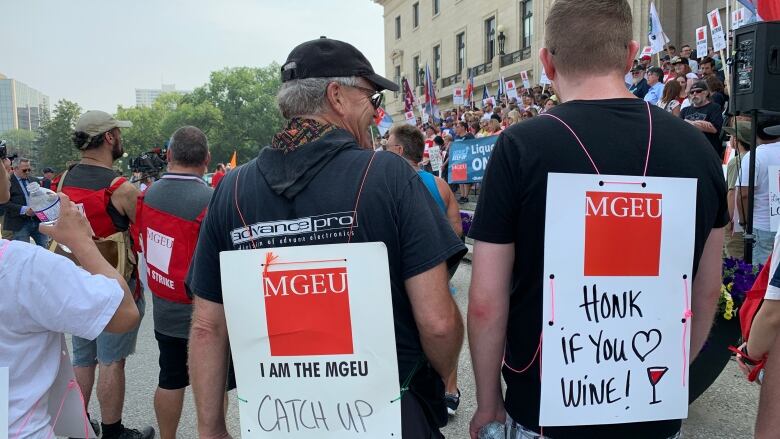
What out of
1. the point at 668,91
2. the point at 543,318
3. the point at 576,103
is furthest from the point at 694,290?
the point at 668,91

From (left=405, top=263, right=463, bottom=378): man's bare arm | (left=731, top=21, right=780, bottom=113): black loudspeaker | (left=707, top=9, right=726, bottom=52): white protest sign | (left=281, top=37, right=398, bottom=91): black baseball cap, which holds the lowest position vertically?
(left=405, top=263, right=463, bottom=378): man's bare arm

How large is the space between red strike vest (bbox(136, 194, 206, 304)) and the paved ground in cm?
112

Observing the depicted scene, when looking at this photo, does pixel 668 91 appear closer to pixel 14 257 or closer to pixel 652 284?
pixel 652 284

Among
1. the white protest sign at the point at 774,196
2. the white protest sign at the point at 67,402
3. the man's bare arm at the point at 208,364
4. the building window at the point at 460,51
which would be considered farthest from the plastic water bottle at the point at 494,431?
the building window at the point at 460,51

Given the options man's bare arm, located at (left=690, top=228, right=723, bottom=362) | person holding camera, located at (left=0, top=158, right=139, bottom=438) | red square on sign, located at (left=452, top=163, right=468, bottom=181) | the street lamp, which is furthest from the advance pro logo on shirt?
the street lamp

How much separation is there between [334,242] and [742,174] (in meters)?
4.79

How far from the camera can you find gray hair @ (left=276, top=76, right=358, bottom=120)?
169cm

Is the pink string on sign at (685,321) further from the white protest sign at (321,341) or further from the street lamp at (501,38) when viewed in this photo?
the street lamp at (501,38)

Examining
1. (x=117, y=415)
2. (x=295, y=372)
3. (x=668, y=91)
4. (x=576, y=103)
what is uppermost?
(x=668, y=91)

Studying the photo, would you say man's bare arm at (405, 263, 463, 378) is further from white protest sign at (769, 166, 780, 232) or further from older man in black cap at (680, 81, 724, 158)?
older man in black cap at (680, 81, 724, 158)

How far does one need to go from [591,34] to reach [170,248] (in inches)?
102

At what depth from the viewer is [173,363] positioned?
323 centimetres

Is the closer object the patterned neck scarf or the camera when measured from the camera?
the patterned neck scarf

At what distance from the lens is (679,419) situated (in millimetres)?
1654
